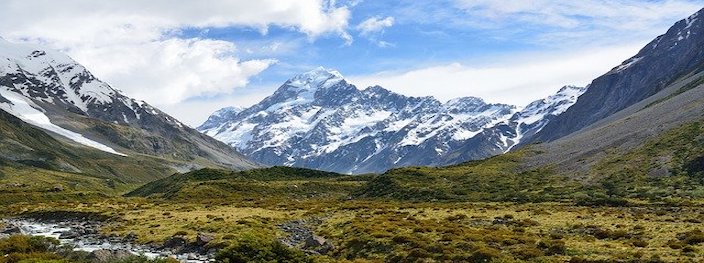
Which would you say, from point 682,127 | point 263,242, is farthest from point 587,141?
point 263,242

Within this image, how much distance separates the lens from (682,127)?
372ft

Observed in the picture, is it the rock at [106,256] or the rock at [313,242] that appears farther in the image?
the rock at [313,242]

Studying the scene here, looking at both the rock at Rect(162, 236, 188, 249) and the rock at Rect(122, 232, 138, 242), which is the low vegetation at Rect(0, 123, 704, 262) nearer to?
the rock at Rect(122, 232, 138, 242)

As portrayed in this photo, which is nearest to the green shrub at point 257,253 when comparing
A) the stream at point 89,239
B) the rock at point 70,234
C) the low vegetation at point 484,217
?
the low vegetation at point 484,217

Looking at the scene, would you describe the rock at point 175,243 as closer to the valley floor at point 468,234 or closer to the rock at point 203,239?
the rock at point 203,239

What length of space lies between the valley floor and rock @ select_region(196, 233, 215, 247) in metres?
0.88

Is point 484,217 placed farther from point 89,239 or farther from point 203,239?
point 89,239

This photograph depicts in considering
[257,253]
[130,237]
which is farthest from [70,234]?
[257,253]

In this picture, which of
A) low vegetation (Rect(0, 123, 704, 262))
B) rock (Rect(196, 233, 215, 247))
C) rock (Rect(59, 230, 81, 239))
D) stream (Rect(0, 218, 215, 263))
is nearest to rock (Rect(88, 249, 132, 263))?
stream (Rect(0, 218, 215, 263))

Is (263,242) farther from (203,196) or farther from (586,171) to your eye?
(203,196)

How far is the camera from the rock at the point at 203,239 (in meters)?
46.2

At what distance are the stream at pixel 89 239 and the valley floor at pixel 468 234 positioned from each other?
5.59 ft

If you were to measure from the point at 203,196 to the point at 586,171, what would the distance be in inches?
2888

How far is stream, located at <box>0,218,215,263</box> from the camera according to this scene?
42312 mm
